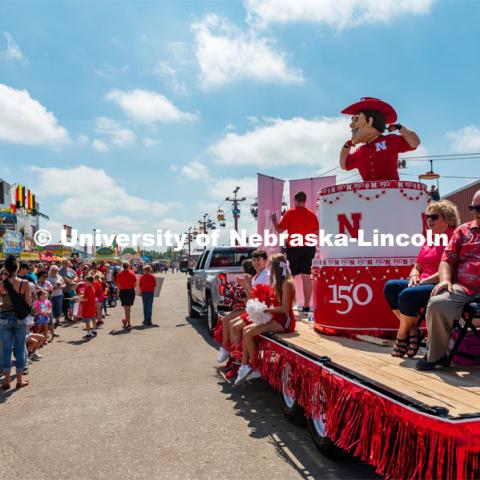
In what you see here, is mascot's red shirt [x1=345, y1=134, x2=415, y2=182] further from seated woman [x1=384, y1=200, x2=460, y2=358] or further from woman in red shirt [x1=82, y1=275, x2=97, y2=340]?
woman in red shirt [x1=82, y1=275, x2=97, y2=340]

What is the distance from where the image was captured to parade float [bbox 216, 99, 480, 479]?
7.81 ft

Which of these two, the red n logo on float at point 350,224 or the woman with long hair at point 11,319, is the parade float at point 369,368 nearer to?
the red n logo on float at point 350,224

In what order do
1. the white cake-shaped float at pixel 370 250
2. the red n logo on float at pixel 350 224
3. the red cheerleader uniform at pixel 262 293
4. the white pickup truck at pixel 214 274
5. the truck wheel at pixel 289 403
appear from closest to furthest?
1. the truck wheel at pixel 289 403
2. the white cake-shaped float at pixel 370 250
3. the red n logo on float at pixel 350 224
4. the red cheerleader uniform at pixel 262 293
5. the white pickup truck at pixel 214 274

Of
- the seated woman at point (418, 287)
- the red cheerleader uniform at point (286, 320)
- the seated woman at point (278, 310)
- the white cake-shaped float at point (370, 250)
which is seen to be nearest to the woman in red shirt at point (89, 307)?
the seated woman at point (278, 310)

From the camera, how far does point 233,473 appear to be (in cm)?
362

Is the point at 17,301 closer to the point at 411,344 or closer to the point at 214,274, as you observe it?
the point at 214,274

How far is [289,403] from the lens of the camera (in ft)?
15.4

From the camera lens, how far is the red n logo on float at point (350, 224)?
5.06 metres

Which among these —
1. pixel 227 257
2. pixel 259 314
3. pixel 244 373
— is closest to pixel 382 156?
pixel 259 314

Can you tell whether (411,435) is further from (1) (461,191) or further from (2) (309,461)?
(1) (461,191)

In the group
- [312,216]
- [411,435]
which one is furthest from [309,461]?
[312,216]

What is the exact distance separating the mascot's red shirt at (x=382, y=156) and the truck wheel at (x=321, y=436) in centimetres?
287

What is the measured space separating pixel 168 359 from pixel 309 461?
186 inches

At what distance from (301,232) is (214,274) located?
340 cm
